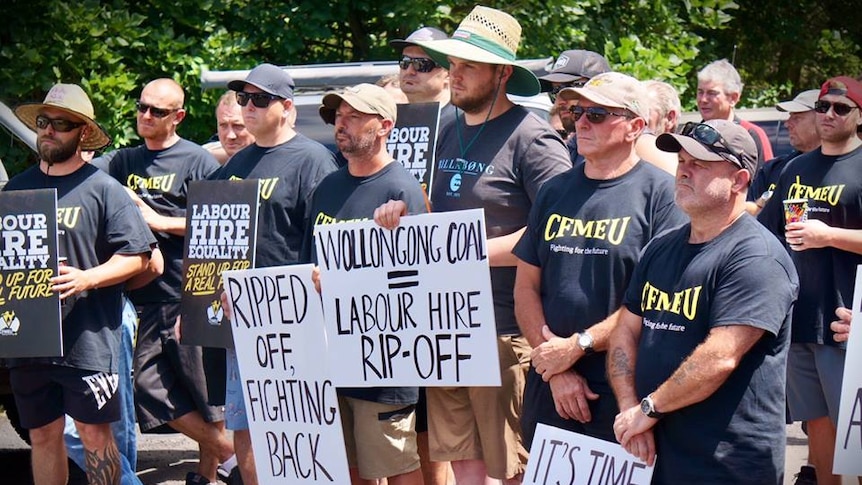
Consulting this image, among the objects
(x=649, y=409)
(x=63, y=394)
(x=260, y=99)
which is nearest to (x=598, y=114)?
(x=649, y=409)

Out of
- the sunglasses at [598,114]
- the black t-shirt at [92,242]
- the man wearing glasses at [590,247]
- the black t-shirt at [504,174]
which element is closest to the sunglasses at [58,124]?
the black t-shirt at [92,242]

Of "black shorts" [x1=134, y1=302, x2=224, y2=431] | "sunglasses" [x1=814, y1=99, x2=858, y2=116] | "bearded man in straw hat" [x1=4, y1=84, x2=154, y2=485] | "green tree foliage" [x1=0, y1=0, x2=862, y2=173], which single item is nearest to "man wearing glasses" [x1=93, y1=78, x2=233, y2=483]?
"black shorts" [x1=134, y1=302, x2=224, y2=431]

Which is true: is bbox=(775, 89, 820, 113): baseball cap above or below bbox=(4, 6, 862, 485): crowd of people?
above

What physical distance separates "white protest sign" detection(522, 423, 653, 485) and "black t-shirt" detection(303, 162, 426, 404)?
912 millimetres

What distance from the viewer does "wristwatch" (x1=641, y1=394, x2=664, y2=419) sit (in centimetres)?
466

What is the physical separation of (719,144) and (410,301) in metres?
1.58

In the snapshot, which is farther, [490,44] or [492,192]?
[490,44]

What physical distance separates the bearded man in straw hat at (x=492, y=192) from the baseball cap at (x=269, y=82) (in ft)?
3.50

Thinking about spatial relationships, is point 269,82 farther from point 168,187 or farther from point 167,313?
point 167,313

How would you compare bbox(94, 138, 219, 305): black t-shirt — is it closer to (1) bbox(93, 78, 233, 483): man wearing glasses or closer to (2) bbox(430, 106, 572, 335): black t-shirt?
(1) bbox(93, 78, 233, 483): man wearing glasses

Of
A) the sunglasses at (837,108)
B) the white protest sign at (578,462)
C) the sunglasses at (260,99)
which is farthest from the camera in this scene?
the sunglasses at (260,99)

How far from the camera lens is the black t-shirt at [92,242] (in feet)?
22.0

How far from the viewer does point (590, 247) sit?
5.20m

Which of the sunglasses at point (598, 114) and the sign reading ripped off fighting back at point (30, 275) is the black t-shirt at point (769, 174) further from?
the sign reading ripped off fighting back at point (30, 275)
